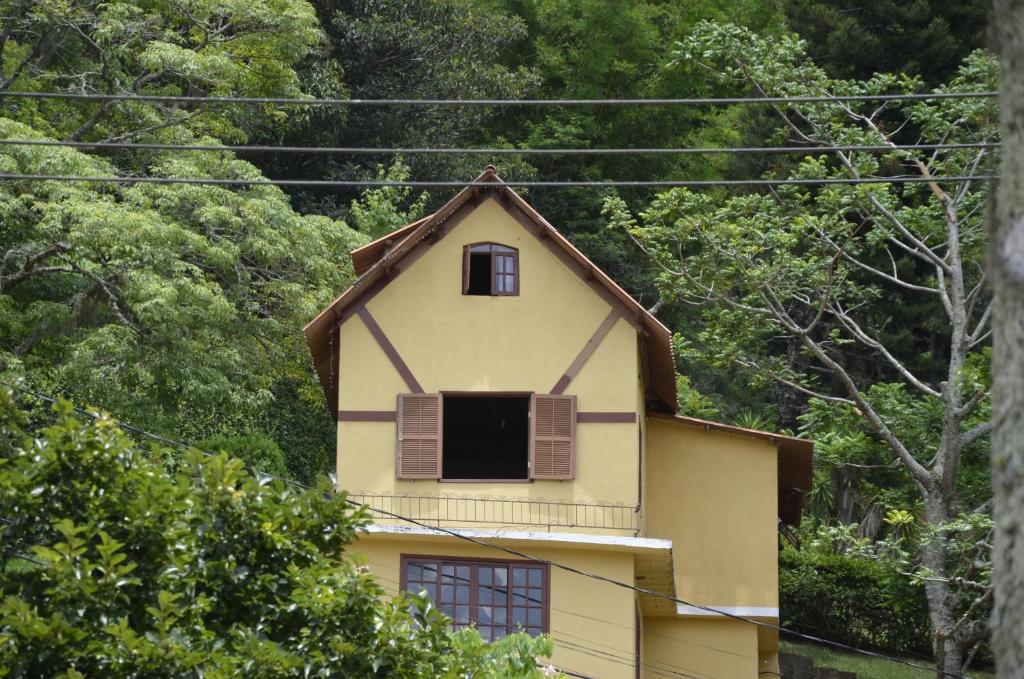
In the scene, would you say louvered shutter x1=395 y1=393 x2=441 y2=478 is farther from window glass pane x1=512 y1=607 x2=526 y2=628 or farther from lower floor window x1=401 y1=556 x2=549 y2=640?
window glass pane x1=512 y1=607 x2=526 y2=628

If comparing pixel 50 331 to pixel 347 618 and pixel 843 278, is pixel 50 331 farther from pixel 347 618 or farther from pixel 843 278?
pixel 347 618

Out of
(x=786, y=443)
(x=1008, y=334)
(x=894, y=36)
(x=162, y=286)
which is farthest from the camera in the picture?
(x=894, y=36)

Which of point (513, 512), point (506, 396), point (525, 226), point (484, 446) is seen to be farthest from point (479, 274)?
point (484, 446)

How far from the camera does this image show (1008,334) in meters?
5.73

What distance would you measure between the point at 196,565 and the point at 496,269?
1255cm

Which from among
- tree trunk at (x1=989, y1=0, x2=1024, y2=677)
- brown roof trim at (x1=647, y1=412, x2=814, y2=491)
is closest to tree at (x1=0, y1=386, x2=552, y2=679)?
Result: tree trunk at (x1=989, y1=0, x2=1024, y2=677)

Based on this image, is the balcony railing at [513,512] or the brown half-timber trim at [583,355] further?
the brown half-timber trim at [583,355]

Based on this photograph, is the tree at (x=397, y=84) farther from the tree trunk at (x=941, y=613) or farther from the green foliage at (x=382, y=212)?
the tree trunk at (x=941, y=613)

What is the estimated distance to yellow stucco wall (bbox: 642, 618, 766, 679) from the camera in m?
26.7

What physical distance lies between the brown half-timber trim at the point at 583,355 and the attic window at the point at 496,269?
1388 mm

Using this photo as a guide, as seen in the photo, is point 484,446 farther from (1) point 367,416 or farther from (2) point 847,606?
(2) point 847,606

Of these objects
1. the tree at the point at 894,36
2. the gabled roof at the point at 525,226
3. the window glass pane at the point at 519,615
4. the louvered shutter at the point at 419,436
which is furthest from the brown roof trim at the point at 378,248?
the tree at the point at 894,36

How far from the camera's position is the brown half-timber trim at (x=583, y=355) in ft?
78.1

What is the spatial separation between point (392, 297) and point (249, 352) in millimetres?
7557
